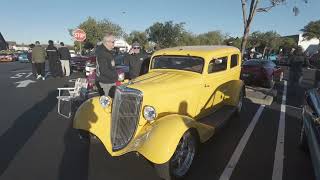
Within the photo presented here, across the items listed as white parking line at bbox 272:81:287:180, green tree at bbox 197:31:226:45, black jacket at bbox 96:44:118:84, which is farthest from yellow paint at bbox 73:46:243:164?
green tree at bbox 197:31:226:45

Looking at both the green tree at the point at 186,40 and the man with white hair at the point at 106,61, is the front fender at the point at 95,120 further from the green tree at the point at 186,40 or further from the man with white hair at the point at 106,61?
the green tree at the point at 186,40

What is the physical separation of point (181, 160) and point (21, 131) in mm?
3743

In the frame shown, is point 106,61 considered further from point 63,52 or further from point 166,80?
point 63,52

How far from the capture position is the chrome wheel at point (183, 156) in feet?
14.1

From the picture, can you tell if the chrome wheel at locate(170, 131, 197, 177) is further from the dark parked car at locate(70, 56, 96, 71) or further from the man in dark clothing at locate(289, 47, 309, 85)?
the dark parked car at locate(70, 56, 96, 71)

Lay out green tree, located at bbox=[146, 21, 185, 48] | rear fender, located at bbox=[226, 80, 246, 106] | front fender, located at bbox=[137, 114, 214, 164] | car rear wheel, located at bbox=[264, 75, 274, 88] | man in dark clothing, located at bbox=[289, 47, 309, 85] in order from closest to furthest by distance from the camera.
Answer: front fender, located at bbox=[137, 114, 214, 164] → rear fender, located at bbox=[226, 80, 246, 106] → man in dark clothing, located at bbox=[289, 47, 309, 85] → car rear wheel, located at bbox=[264, 75, 274, 88] → green tree, located at bbox=[146, 21, 185, 48]

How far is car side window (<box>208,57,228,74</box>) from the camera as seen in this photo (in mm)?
6129

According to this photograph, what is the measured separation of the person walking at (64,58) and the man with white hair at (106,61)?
10382 mm

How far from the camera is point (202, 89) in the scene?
5.72 m

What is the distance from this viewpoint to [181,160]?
4.50 meters

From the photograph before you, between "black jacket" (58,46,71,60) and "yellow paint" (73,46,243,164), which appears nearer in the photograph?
"yellow paint" (73,46,243,164)

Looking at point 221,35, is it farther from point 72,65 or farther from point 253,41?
point 72,65

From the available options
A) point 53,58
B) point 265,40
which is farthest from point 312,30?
point 53,58

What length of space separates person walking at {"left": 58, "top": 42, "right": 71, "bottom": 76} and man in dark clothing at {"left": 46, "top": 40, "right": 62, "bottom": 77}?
0.31 metres
